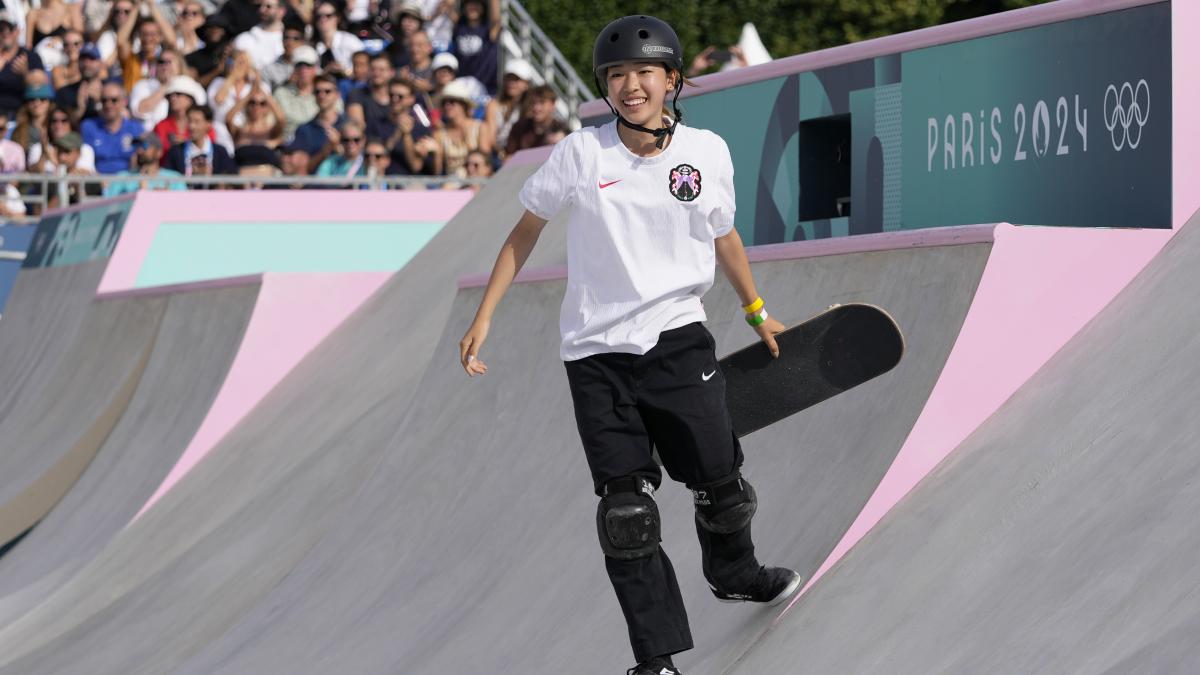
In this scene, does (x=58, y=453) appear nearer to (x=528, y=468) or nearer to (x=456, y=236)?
(x=456, y=236)

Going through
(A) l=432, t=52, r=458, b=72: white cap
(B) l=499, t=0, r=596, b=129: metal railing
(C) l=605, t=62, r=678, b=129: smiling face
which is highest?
(C) l=605, t=62, r=678, b=129: smiling face

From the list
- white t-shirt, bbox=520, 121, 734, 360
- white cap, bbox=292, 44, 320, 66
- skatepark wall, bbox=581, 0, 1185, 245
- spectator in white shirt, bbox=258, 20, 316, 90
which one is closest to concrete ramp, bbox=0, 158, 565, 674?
skatepark wall, bbox=581, 0, 1185, 245

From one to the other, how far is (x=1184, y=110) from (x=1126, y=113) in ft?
0.74

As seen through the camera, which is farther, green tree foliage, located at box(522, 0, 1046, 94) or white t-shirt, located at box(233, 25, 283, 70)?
green tree foliage, located at box(522, 0, 1046, 94)

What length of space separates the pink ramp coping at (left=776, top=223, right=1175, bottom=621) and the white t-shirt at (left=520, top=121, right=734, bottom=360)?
75cm

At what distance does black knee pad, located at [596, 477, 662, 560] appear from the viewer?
4.28 meters

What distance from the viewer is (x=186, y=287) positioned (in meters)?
11.5

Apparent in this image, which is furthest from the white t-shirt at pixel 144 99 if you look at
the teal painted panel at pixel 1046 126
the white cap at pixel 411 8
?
the teal painted panel at pixel 1046 126

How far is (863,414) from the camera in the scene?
5043 millimetres

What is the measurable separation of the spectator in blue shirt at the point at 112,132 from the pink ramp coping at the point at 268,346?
14.6 ft

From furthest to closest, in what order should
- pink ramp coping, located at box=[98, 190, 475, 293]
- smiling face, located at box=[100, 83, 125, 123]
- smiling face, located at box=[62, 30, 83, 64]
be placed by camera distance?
smiling face, located at box=[62, 30, 83, 64] < smiling face, located at box=[100, 83, 125, 123] < pink ramp coping, located at box=[98, 190, 475, 293]

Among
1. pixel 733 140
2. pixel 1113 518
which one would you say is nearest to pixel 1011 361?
pixel 1113 518

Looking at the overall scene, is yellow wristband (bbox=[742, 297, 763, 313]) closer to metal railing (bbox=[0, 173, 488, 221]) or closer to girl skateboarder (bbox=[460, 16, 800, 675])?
girl skateboarder (bbox=[460, 16, 800, 675])

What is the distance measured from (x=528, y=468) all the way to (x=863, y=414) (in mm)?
1862
